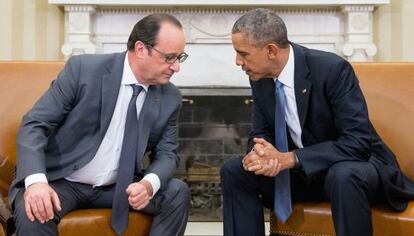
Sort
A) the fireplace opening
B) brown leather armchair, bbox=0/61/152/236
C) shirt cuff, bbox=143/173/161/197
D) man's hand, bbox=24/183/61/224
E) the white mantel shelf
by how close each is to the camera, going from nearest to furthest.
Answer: man's hand, bbox=24/183/61/224 < shirt cuff, bbox=143/173/161/197 < brown leather armchair, bbox=0/61/152/236 < the white mantel shelf < the fireplace opening

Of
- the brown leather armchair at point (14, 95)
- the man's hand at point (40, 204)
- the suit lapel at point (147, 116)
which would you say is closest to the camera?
the man's hand at point (40, 204)

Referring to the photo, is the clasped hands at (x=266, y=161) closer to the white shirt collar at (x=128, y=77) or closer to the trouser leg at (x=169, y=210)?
the trouser leg at (x=169, y=210)

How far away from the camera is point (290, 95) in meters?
2.02

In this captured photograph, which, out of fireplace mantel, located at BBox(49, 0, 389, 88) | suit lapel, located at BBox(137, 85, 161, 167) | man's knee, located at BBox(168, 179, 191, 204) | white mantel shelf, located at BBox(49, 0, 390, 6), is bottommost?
man's knee, located at BBox(168, 179, 191, 204)

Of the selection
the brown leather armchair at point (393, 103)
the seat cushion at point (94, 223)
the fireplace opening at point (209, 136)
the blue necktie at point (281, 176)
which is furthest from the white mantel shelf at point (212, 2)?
the seat cushion at point (94, 223)

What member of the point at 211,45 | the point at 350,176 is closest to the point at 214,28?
the point at 211,45

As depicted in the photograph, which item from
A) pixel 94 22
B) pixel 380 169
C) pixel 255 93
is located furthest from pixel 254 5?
pixel 380 169

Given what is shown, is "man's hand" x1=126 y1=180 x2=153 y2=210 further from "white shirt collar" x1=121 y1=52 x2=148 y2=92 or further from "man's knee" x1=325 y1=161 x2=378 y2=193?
"man's knee" x1=325 y1=161 x2=378 y2=193

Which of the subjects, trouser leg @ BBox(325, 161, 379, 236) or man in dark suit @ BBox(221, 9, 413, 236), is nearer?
trouser leg @ BBox(325, 161, 379, 236)

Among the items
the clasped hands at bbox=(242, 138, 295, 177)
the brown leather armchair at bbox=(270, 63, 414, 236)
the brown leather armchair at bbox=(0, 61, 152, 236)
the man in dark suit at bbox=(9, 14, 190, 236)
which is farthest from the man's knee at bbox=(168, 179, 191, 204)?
the brown leather armchair at bbox=(270, 63, 414, 236)

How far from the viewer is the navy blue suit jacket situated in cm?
187

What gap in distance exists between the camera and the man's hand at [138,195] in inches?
66.9

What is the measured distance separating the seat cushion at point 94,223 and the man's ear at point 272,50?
74cm

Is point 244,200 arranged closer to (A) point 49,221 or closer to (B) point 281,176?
(B) point 281,176
